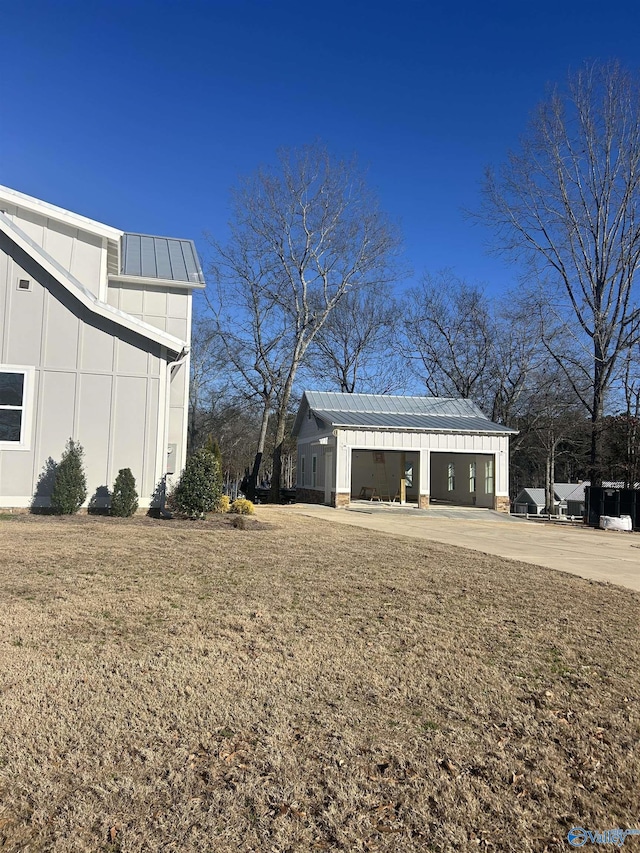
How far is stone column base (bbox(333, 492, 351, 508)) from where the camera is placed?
22500 millimetres

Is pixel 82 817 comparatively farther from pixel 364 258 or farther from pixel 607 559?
pixel 364 258

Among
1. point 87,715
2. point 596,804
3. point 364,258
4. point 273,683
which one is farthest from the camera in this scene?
point 364,258

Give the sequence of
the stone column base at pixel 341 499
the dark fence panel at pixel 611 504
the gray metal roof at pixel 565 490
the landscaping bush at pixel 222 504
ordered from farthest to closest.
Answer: the gray metal roof at pixel 565 490 → the stone column base at pixel 341 499 → the dark fence panel at pixel 611 504 → the landscaping bush at pixel 222 504

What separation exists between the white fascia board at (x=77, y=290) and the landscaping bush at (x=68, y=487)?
2825 mm

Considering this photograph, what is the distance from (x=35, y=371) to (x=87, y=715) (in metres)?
10.5

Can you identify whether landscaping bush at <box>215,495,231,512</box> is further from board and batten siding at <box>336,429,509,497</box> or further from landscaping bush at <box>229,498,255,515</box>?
board and batten siding at <box>336,429,509,497</box>

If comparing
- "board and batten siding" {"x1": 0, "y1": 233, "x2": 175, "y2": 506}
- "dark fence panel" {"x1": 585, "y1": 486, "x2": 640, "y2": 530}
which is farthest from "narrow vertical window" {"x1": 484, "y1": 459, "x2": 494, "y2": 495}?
"board and batten siding" {"x1": 0, "y1": 233, "x2": 175, "y2": 506}

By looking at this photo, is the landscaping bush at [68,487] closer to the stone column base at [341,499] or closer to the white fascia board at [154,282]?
the white fascia board at [154,282]

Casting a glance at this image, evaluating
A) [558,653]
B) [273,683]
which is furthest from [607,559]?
[273,683]

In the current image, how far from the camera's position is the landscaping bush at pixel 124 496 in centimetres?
1257

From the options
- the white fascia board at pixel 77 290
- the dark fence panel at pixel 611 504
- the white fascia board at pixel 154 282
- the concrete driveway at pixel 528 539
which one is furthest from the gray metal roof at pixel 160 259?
the dark fence panel at pixel 611 504

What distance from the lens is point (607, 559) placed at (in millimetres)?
11188

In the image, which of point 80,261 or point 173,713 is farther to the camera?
point 80,261

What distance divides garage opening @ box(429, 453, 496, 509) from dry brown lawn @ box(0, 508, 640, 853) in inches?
702
